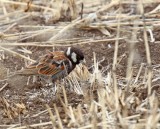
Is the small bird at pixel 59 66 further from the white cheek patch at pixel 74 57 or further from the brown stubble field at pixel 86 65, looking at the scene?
the brown stubble field at pixel 86 65

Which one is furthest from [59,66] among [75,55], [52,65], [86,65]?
[86,65]

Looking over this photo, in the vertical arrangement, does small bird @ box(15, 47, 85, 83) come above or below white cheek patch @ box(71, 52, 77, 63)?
below

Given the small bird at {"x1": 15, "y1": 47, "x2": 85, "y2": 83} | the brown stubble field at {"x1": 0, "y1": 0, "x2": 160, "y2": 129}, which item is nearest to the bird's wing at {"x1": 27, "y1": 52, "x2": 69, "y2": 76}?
the small bird at {"x1": 15, "y1": 47, "x2": 85, "y2": 83}

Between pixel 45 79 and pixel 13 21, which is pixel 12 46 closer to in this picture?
pixel 13 21

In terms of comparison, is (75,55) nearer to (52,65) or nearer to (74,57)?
(74,57)

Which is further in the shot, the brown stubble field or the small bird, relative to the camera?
the small bird

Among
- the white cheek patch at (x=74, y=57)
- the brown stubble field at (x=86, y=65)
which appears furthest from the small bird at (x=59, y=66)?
the brown stubble field at (x=86, y=65)

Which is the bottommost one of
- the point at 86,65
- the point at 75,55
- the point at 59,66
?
the point at 86,65

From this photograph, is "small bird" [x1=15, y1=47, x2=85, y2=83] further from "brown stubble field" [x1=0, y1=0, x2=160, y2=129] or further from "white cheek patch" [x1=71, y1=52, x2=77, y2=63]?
"brown stubble field" [x1=0, y1=0, x2=160, y2=129]

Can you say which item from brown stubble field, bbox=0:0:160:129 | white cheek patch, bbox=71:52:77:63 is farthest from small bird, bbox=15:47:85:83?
brown stubble field, bbox=0:0:160:129
